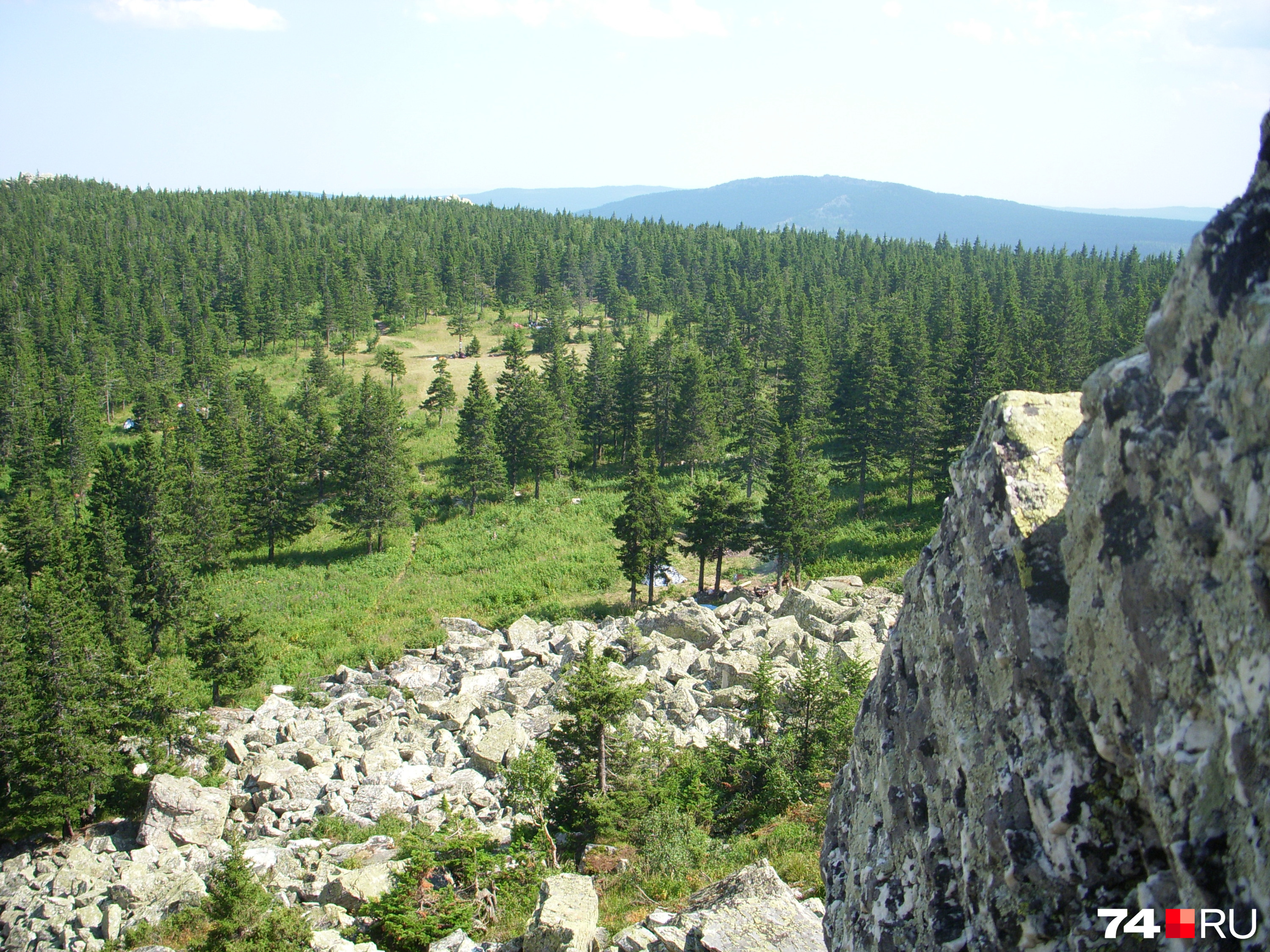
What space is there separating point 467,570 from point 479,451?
11.2 m

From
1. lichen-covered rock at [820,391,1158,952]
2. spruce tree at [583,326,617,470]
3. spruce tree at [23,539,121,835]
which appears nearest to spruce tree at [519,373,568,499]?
spruce tree at [583,326,617,470]

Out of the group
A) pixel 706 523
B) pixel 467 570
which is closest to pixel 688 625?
pixel 706 523

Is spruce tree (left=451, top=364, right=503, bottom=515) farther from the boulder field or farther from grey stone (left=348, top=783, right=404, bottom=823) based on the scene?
grey stone (left=348, top=783, right=404, bottom=823)

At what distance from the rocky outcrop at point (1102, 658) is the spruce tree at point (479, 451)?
52.1 m

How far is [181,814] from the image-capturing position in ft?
68.1

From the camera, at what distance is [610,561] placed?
48594 mm

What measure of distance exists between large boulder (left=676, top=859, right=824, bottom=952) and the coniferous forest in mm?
19263

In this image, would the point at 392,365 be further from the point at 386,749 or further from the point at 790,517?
the point at 386,749

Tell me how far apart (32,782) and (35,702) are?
2.35m

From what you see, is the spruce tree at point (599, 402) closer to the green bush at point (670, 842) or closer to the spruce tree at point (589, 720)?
the spruce tree at point (589, 720)

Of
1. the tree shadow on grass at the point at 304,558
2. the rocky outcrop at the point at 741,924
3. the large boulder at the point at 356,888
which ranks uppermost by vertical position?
the rocky outcrop at the point at 741,924

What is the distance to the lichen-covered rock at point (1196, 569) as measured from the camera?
3545mm

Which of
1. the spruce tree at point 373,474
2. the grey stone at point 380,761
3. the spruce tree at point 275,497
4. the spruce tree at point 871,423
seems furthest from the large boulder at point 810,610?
the spruce tree at point 275,497

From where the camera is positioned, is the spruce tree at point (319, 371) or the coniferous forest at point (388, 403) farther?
the spruce tree at point (319, 371)
